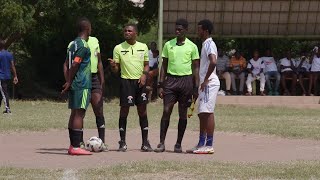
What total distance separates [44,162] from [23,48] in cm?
2051

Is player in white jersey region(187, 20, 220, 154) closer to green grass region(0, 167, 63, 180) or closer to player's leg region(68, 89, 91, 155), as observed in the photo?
player's leg region(68, 89, 91, 155)

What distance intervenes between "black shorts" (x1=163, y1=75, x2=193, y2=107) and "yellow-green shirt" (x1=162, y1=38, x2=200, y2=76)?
9cm

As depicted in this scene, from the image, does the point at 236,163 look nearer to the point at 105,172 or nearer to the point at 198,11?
the point at 105,172

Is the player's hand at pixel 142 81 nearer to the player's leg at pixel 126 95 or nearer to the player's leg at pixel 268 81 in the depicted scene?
the player's leg at pixel 126 95

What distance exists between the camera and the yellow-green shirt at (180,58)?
1127 centimetres

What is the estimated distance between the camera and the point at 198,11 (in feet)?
80.7

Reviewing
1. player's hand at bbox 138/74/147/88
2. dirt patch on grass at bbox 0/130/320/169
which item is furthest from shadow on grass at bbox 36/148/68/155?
player's hand at bbox 138/74/147/88

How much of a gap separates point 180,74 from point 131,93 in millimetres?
832

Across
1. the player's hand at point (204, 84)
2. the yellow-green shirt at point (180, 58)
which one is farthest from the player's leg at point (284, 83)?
the player's hand at point (204, 84)

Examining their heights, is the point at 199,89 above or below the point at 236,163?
above

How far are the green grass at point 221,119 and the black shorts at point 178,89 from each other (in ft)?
11.5

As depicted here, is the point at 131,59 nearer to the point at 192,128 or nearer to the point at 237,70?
the point at 192,128

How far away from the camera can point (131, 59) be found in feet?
37.2

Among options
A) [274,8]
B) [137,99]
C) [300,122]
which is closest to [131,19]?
[274,8]
